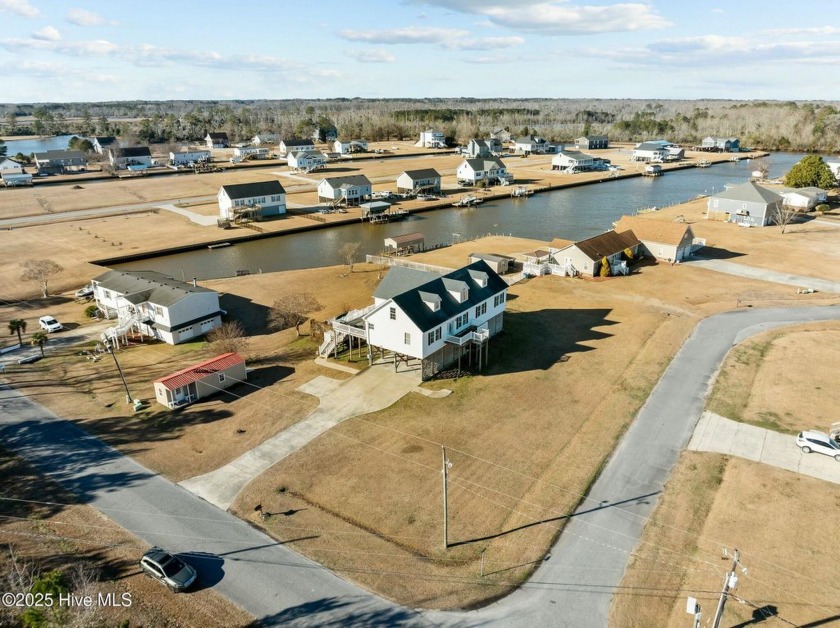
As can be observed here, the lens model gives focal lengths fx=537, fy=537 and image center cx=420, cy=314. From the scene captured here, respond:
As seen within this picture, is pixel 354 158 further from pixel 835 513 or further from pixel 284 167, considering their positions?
pixel 835 513

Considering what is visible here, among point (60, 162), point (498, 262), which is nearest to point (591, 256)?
point (498, 262)

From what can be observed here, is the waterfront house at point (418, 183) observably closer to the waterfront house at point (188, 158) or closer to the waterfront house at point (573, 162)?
the waterfront house at point (573, 162)

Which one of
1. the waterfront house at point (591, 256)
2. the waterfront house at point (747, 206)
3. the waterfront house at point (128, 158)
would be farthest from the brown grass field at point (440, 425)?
the waterfront house at point (128, 158)

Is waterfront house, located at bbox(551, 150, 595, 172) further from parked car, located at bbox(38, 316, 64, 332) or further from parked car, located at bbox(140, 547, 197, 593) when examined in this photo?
parked car, located at bbox(140, 547, 197, 593)

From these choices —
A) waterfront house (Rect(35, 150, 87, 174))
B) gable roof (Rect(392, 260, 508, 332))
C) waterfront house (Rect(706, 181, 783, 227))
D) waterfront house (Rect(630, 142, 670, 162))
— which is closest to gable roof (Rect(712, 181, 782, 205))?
waterfront house (Rect(706, 181, 783, 227))

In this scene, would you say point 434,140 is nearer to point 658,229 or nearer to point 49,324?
point 658,229
